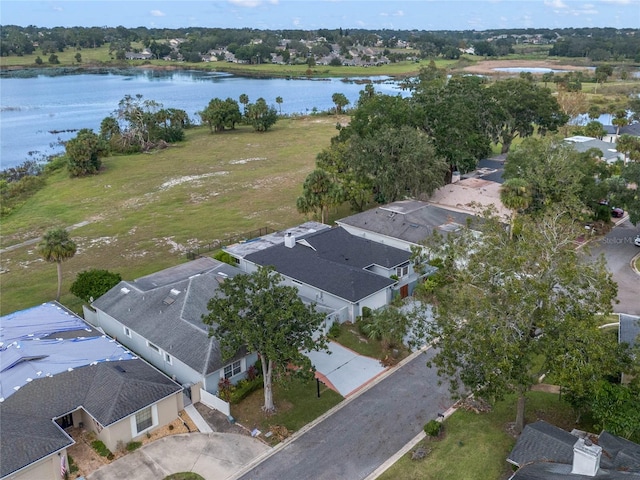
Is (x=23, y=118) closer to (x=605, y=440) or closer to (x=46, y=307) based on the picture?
(x=46, y=307)

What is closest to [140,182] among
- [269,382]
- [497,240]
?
[269,382]

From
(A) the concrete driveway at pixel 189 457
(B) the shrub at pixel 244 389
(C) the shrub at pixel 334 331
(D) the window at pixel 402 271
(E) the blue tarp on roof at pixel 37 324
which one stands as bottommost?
(A) the concrete driveway at pixel 189 457

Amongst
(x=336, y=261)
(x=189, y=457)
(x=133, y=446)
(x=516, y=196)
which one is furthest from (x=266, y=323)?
(x=516, y=196)

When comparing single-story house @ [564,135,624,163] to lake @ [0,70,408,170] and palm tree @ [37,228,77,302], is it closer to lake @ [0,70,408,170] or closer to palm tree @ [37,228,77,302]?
palm tree @ [37,228,77,302]

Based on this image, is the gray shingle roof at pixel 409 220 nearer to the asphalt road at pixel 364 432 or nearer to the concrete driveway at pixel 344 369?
the concrete driveway at pixel 344 369

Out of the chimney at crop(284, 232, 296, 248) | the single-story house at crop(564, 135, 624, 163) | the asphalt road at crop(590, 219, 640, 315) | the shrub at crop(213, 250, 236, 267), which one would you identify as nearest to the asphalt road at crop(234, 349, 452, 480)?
the asphalt road at crop(590, 219, 640, 315)

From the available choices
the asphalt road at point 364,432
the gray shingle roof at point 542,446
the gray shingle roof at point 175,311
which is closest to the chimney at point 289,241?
the gray shingle roof at point 175,311

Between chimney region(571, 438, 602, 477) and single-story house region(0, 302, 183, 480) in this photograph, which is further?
single-story house region(0, 302, 183, 480)
